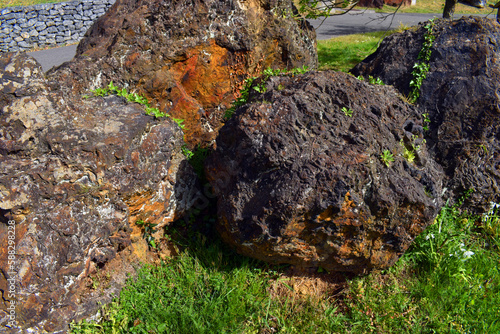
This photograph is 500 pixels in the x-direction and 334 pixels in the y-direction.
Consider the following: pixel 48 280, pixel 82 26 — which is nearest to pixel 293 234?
pixel 48 280

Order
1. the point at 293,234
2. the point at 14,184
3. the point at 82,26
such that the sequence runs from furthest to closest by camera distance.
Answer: the point at 82,26
the point at 293,234
the point at 14,184

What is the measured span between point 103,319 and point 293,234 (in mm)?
1701

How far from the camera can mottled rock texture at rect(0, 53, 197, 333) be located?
2.64 meters

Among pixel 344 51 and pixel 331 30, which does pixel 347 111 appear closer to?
pixel 344 51

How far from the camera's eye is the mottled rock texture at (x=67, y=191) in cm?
264

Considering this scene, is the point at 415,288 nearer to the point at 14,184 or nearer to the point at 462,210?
the point at 462,210

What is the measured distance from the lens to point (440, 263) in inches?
135

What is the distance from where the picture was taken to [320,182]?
284 centimetres

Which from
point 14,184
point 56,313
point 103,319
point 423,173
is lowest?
point 103,319

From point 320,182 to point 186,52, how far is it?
2507 millimetres

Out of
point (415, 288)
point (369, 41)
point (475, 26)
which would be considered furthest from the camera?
point (369, 41)

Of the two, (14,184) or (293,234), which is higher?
(14,184)

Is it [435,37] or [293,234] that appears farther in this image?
[435,37]

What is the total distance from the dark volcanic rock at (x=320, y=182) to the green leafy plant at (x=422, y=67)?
3.76ft
